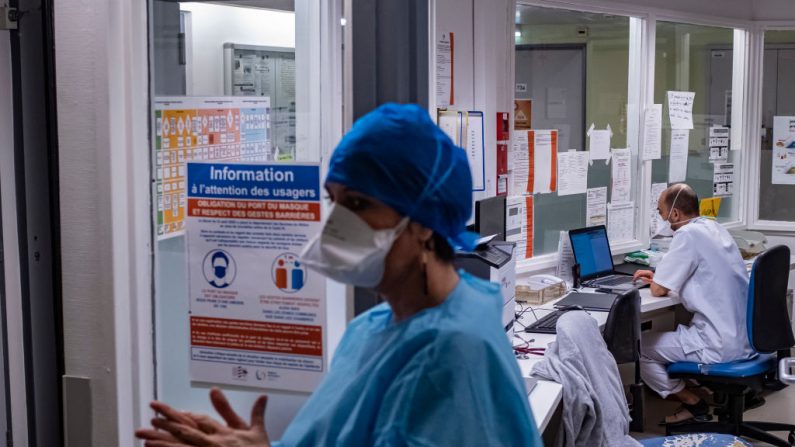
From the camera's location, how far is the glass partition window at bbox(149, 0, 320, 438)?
6.09 ft

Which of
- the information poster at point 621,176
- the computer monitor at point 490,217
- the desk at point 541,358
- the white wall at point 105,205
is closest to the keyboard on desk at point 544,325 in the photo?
the desk at point 541,358

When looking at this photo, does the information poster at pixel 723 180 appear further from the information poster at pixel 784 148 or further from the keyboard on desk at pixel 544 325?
the keyboard on desk at pixel 544 325

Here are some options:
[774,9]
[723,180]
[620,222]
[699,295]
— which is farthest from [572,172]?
[774,9]

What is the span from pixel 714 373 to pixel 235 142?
122 inches

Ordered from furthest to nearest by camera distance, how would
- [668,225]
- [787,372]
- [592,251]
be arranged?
1. [592,251]
2. [668,225]
3. [787,372]

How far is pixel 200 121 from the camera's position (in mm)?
1880

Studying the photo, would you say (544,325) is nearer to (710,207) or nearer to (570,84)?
(570,84)

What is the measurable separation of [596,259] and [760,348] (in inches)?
39.3

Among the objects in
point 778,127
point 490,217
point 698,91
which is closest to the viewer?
point 490,217

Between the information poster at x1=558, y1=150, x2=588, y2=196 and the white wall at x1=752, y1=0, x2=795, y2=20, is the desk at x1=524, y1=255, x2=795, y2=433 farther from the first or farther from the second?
the white wall at x1=752, y1=0, x2=795, y2=20

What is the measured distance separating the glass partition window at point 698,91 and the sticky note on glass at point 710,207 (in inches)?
1.5

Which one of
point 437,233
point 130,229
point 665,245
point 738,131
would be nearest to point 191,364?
point 130,229

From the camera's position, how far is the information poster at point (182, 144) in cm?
185

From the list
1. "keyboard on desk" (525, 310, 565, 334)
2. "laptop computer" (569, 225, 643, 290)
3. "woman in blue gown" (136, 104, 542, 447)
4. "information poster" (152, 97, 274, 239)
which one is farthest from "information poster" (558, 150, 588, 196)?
"woman in blue gown" (136, 104, 542, 447)
